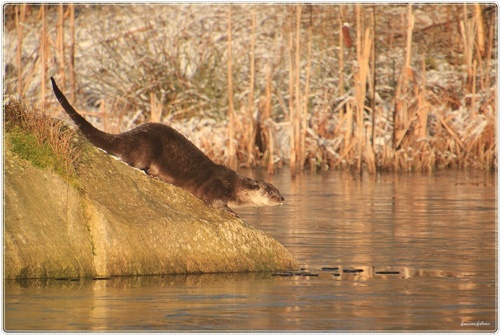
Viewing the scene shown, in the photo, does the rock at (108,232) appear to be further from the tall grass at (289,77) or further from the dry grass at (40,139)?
the tall grass at (289,77)

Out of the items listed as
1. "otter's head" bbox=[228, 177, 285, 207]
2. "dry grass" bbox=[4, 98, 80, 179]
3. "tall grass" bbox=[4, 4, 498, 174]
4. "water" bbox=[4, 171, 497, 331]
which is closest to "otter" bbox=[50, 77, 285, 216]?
"otter's head" bbox=[228, 177, 285, 207]

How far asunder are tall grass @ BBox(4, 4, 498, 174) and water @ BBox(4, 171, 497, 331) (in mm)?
5572

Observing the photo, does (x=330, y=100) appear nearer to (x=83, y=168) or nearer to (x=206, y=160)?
(x=206, y=160)

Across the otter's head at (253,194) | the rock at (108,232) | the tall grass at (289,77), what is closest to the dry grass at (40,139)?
the rock at (108,232)

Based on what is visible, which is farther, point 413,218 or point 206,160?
point 413,218

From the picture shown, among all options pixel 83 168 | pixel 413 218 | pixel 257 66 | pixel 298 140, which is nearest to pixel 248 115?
pixel 298 140

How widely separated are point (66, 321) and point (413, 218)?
6.17 meters

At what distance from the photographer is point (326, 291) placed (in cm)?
664

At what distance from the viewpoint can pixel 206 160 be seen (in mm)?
8438

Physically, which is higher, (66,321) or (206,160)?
(206,160)

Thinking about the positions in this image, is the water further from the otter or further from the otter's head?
the otter

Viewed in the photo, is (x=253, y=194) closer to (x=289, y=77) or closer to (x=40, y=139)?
(x=40, y=139)

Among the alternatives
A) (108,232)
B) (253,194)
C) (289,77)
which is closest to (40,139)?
(108,232)

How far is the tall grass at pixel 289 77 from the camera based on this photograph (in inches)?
652
